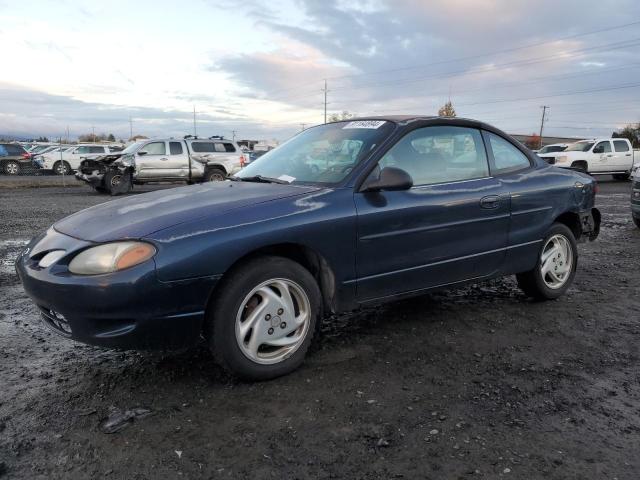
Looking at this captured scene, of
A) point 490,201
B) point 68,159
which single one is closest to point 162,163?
point 68,159

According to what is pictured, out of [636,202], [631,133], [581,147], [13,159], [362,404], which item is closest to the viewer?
[362,404]

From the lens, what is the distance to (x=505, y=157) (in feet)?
14.7

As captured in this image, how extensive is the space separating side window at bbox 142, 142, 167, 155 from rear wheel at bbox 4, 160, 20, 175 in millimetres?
12726

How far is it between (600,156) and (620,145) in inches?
52.3

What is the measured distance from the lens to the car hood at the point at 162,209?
2932mm

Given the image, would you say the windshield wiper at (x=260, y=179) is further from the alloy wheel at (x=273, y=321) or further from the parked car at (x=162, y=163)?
the parked car at (x=162, y=163)

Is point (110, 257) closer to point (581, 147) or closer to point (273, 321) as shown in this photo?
point (273, 321)

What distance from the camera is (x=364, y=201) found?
3412mm

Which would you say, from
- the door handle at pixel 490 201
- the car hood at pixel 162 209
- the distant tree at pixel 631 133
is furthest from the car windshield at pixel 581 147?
the distant tree at pixel 631 133

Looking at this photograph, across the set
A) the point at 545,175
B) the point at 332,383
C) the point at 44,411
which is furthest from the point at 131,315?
the point at 545,175

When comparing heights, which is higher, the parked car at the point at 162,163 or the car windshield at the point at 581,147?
the car windshield at the point at 581,147

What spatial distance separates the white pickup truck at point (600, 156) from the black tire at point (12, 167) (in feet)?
83.1

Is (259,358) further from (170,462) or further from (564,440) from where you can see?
(564,440)

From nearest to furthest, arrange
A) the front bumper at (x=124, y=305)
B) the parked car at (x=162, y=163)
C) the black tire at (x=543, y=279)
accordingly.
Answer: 1. the front bumper at (x=124, y=305)
2. the black tire at (x=543, y=279)
3. the parked car at (x=162, y=163)
